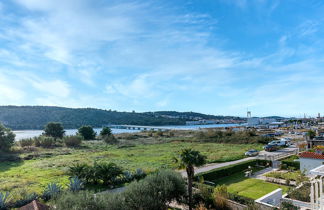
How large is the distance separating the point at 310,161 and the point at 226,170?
27.1 ft

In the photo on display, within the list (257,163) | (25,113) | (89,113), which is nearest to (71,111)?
(89,113)

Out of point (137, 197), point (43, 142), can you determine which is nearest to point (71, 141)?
point (43, 142)

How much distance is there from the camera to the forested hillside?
111 meters

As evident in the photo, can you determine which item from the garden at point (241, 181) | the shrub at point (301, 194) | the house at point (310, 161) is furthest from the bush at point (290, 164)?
the shrub at point (301, 194)

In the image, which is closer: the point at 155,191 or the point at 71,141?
the point at 155,191

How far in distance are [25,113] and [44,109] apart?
11966 millimetres

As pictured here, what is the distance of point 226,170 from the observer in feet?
79.4

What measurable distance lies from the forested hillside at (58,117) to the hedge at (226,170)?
4266 inches

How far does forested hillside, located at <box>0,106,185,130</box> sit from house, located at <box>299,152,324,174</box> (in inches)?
4510

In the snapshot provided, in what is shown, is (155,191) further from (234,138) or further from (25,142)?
(234,138)

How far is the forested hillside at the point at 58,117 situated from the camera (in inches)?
4375

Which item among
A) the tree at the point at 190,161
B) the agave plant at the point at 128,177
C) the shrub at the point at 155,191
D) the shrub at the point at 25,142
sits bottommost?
the shrub at the point at 25,142

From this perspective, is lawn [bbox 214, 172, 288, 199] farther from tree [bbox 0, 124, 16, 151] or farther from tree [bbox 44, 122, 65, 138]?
tree [bbox 44, 122, 65, 138]

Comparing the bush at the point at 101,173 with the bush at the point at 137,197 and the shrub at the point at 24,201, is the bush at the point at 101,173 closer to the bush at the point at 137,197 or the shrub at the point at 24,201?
the shrub at the point at 24,201
